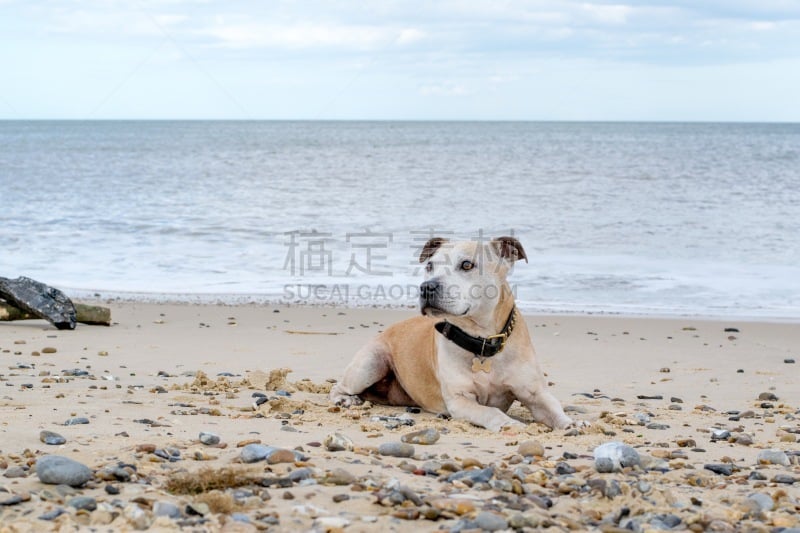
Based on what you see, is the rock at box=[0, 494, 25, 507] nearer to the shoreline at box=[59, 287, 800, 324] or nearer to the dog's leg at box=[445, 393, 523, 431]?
the dog's leg at box=[445, 393, 523, 431]

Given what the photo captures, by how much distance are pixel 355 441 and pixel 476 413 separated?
108 cm

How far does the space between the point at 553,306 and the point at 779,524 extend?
959 cm

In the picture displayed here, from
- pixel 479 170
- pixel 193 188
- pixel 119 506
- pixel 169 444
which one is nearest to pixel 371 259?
pixel 169 444

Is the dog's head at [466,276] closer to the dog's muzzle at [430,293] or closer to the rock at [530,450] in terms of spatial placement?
the dog's muzzle at [430,293]

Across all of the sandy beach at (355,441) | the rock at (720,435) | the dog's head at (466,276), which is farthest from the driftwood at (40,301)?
the rock at (720,435)

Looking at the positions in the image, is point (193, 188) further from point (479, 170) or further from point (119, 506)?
point (119, 506)

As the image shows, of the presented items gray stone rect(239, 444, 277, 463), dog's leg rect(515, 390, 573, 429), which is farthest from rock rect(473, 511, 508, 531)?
dog's leg rect(515, 390, 573, 429)

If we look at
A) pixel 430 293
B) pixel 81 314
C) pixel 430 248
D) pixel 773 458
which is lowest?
pixel 81 314

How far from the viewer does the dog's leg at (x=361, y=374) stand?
7031 mm

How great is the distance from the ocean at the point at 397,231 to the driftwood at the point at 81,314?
291 cm

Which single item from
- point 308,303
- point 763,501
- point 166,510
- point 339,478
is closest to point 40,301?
point 308,303

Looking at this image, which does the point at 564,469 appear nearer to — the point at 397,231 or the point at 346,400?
the point at 346,400

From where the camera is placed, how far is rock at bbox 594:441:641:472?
4.55 metres

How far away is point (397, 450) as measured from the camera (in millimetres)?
4867
